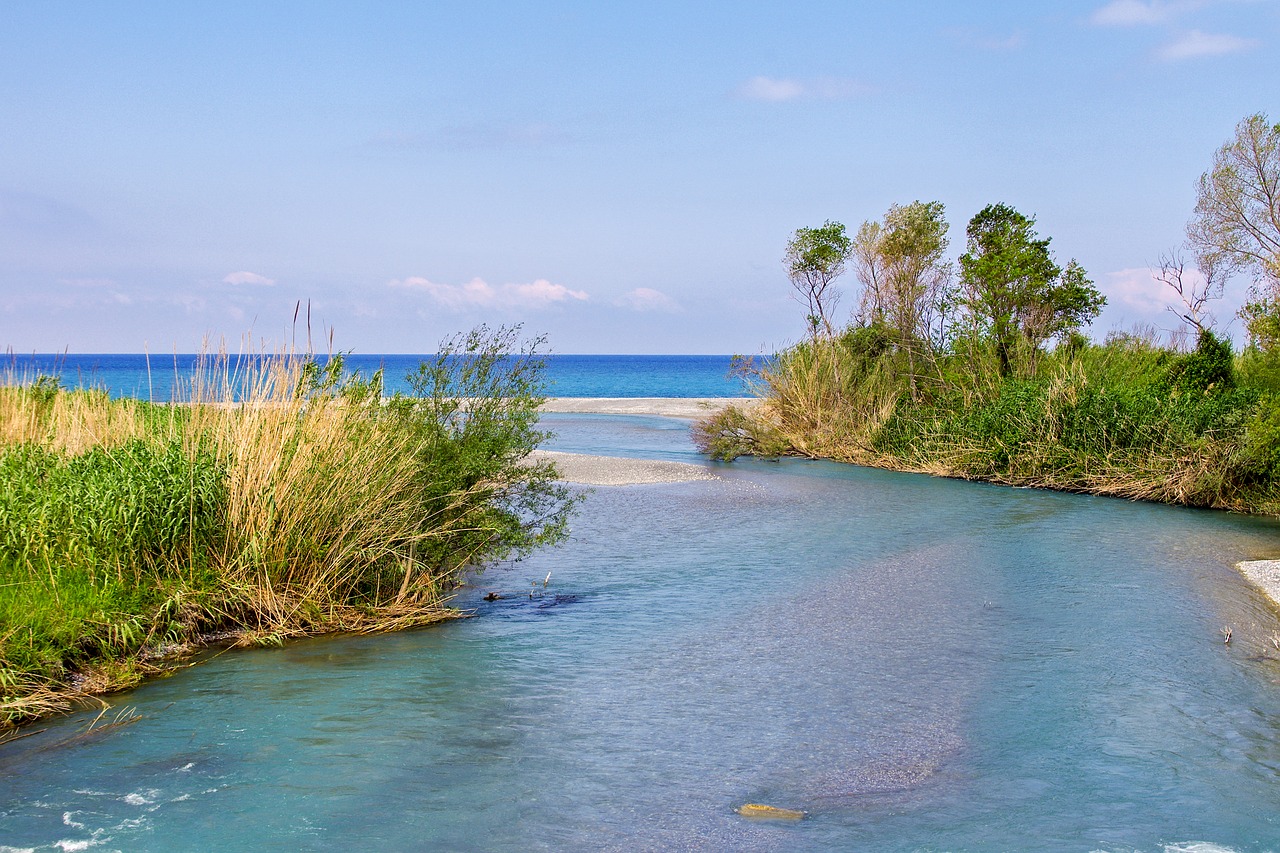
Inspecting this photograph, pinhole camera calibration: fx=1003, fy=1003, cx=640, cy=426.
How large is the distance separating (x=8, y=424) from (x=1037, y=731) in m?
12.3

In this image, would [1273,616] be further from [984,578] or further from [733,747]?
[733,747]

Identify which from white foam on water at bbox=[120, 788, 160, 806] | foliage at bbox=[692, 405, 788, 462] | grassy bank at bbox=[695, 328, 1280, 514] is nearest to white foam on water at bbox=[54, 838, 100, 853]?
white foam on water at bbox=[120, 788, 160, 806]

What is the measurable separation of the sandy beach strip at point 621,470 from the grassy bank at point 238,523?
10688 mm

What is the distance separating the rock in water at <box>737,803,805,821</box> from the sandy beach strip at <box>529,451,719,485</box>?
1540cm

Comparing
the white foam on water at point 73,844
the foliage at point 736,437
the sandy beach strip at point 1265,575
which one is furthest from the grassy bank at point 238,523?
the foliage at point 736,437

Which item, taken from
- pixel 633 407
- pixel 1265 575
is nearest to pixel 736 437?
pixel 1265 575

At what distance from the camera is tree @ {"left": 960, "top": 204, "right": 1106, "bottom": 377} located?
2581cm

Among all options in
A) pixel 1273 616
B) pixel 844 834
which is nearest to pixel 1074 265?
pixel 1273 616

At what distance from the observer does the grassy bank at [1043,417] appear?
18938 mm

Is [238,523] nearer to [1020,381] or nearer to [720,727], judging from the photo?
[720,727]

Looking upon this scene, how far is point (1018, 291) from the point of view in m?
26.0

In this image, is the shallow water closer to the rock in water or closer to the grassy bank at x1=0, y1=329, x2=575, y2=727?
the rock in water

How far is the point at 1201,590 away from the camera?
12.4 metres

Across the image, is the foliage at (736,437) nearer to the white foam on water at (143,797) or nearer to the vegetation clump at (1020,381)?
the vegetation clump at (1020,381)
